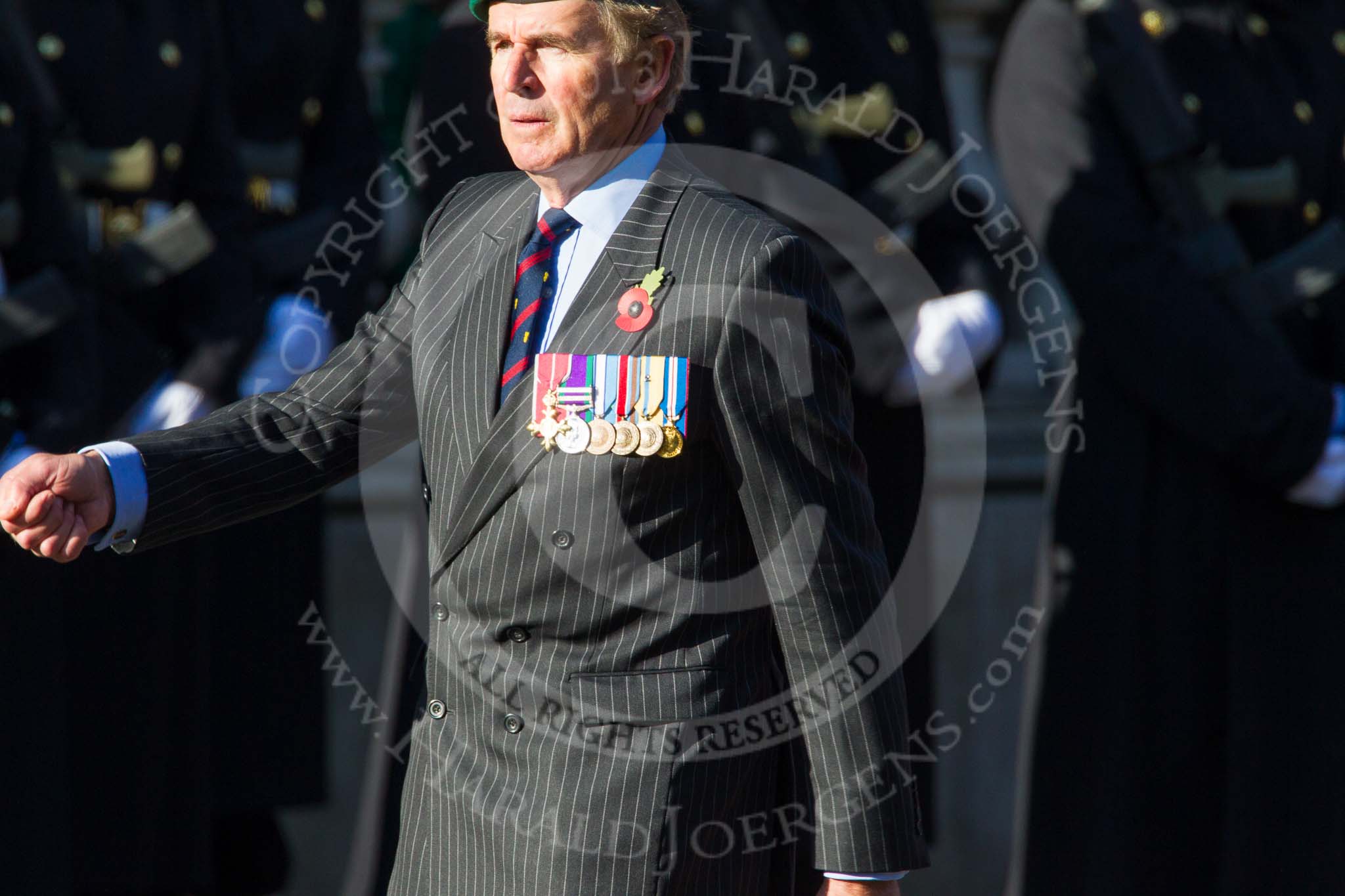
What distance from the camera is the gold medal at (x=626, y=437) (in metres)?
1.96

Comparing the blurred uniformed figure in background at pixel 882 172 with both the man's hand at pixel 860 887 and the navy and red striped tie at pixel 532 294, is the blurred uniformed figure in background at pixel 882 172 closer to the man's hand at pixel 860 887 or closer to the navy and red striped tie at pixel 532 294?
the navy and red striped tie at pixel 532 294

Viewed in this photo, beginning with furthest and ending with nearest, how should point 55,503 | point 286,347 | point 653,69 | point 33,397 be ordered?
point 286,347 < point 33,397 < point 653,69 < point 55,503

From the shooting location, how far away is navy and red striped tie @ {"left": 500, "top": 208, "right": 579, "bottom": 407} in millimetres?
2041

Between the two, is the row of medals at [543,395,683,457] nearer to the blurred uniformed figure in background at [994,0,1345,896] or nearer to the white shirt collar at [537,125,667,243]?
the white shirt collar at [537,125,667,243]

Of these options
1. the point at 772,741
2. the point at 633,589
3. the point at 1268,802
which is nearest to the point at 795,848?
the point at 772,741

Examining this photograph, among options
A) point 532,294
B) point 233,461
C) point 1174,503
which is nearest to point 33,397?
point 233,461

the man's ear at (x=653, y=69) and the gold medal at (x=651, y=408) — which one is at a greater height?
the man's ear at (x=653, y=69)

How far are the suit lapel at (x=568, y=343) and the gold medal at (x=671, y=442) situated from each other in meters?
0.10

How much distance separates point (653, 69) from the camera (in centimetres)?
203

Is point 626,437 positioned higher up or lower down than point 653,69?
lower down

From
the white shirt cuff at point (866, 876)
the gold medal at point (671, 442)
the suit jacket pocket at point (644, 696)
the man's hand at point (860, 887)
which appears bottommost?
the man's hand at point (860, 887)

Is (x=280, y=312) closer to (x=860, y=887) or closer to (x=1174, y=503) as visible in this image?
(x=1174, y=503)

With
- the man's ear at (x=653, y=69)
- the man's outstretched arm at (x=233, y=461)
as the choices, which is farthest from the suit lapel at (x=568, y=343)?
the man's outstretched arm at (x=233, y=461)

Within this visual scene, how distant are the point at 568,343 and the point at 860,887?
68cm
